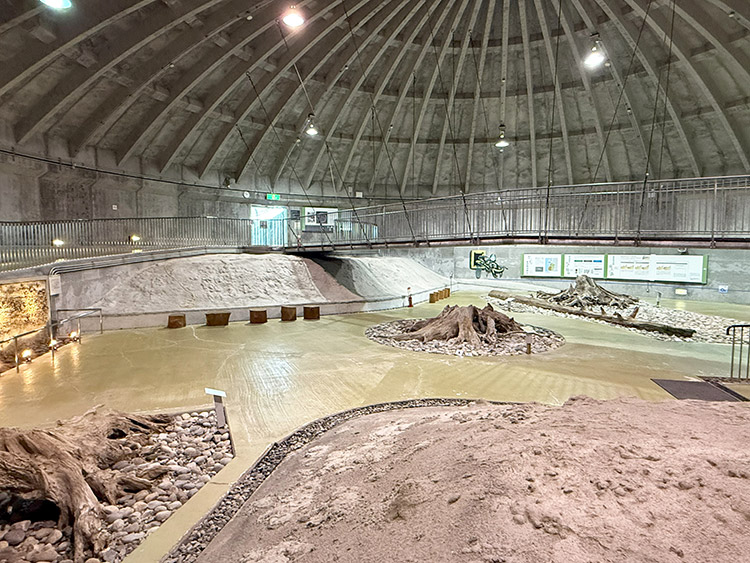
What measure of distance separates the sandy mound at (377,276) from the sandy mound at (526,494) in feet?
44.1

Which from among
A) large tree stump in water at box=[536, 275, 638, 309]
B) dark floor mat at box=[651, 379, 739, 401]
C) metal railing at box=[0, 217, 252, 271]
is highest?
metal railing at box=[0, 217, 252, 271]

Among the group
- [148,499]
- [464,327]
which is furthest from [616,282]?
[148,499]

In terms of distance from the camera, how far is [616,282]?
22.2 m

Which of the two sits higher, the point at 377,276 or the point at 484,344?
the point at 377,276

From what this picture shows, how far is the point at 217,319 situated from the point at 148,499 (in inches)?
401

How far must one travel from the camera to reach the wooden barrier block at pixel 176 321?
13195mm

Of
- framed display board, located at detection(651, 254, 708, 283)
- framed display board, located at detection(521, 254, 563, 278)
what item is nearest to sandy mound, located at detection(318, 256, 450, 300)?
framed display board, located at detection(521, 254, 563, 278)

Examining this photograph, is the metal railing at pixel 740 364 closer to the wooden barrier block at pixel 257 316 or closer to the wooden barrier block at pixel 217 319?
the wooden barrier block at pixel 257 316

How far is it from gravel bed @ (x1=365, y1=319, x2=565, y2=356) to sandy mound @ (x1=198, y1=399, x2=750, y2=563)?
17.7 ft

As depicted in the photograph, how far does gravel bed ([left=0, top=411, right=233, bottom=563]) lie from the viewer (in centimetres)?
325

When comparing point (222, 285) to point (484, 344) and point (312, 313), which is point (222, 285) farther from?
point (484, 344)

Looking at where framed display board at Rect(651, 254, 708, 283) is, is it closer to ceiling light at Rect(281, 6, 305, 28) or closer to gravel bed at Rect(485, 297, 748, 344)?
gravel bed at Rect(485, 297, 748, 344)

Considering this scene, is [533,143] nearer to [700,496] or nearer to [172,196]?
[172,196]

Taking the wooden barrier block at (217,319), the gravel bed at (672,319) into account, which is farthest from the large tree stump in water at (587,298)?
the wooden barrier block at (217,319)
